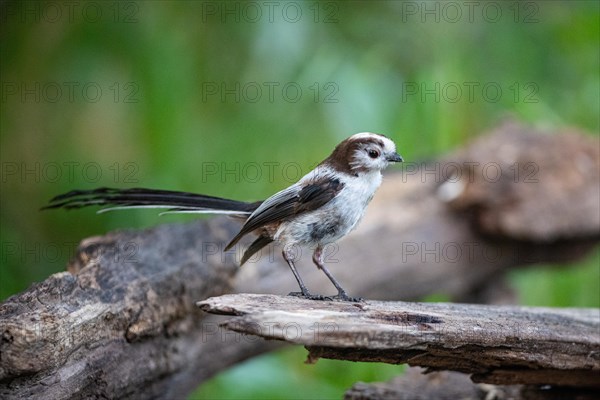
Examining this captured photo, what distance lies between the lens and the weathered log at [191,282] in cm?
243

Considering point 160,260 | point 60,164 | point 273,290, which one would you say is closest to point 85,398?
point 160,260

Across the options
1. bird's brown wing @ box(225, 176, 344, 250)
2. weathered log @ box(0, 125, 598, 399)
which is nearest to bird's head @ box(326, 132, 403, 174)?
bird's brown wing @ box(225, 176, 344, 250)

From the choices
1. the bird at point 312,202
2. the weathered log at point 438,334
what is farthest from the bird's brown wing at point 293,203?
the weathered log at point 438,334

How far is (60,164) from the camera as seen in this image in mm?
5469

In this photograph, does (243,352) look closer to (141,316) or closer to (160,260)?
(160,260)

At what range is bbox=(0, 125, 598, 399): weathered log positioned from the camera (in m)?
2.43

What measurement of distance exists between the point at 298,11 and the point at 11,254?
99.2 inches

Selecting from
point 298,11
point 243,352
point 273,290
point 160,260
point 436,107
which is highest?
point 298,11

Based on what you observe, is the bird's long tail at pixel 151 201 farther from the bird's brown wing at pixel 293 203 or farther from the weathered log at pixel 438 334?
the weathered log at pixel 438 334

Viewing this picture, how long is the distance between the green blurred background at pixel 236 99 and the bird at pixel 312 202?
186 cm

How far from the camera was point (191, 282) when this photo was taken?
11.1ft

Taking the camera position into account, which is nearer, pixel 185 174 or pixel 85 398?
pixel 85 398

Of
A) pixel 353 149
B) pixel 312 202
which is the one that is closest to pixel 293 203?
pixel 312 202

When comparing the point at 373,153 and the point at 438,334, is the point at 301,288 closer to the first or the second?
the point at 373,153
